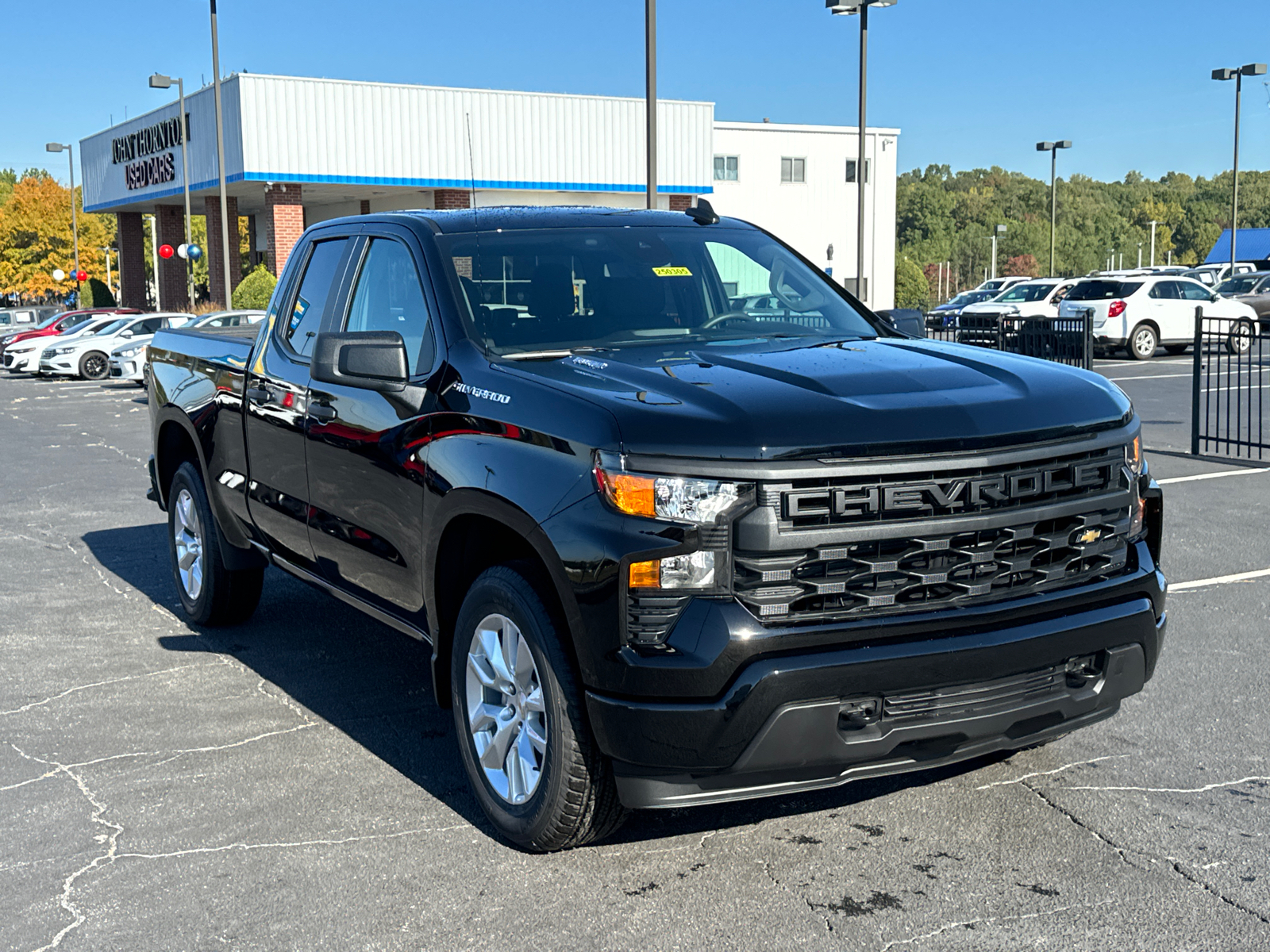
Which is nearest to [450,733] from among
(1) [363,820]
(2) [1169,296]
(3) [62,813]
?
(1) [363,820]

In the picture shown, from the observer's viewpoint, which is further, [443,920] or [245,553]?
[245,553]

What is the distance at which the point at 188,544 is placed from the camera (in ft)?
23.1

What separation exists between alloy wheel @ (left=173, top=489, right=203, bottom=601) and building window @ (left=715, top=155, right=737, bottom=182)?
48842 mm

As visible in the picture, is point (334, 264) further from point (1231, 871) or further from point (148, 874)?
point (1231, 871)

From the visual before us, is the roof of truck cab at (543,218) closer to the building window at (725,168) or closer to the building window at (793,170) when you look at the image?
the building window at (725,168)

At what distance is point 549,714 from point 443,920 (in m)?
0.62

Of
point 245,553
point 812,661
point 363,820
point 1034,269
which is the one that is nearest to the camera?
point 812,661

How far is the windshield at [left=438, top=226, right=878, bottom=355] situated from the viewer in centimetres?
469

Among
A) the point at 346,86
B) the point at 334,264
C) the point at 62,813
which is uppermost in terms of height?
the point at 346,86

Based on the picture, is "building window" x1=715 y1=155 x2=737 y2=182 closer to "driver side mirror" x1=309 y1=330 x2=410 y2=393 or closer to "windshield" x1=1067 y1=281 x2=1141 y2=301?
"windshield" x1=1067 y1=281 x2=1141 y2=301

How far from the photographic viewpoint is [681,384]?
3895mm

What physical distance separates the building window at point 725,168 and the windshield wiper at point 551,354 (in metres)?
51.0

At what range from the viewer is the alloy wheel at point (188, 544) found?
6867mm

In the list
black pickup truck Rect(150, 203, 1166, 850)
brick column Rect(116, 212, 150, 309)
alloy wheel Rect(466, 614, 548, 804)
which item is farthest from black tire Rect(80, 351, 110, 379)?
alloy wheel Rect(466, 614, 548, 804)
